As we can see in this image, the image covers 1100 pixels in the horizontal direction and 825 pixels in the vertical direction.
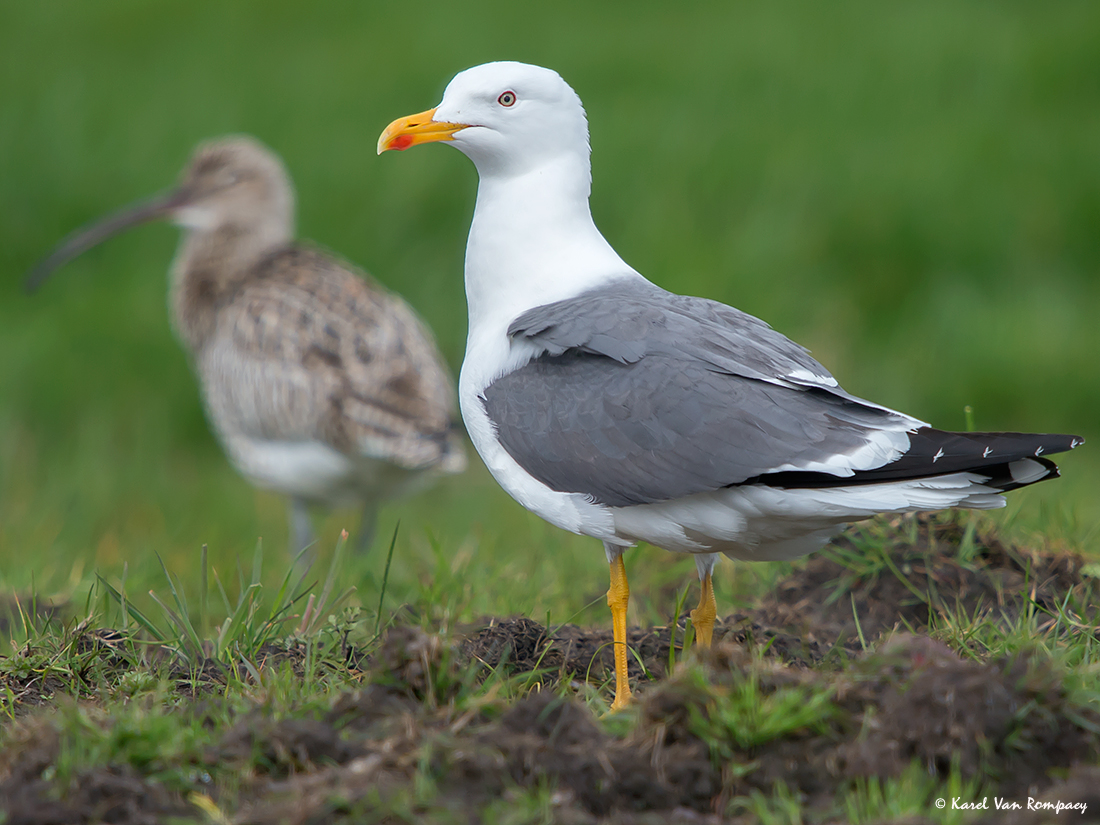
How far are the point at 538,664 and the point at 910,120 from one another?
9306 millimetres

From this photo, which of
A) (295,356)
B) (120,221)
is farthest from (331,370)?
(120,221)

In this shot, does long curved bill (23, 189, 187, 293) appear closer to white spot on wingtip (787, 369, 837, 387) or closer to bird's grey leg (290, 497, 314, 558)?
bird's grey leg (290, 497, 314, 558)

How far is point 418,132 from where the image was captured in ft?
13.4

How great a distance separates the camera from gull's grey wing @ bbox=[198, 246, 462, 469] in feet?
21.7

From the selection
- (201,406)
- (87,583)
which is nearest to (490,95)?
(87,583)

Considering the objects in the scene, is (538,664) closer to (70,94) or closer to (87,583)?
(87,583)

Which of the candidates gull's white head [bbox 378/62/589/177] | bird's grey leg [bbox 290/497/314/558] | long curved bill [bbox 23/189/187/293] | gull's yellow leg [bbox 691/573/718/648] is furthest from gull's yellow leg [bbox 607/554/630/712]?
long curved bill [bbox 23/189/187/293]

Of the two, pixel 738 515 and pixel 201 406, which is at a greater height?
pixel 738 515

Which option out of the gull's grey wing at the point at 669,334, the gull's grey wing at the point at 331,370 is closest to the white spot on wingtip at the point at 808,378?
the gull's grey wing at the point at 669,334

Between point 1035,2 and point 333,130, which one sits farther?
point 1035,2

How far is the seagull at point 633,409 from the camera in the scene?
309 cm

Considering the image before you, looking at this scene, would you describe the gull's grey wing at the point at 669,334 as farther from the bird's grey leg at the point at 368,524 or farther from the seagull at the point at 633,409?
the bird's grey leg at the point at 368,524

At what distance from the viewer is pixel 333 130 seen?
36.8 feet

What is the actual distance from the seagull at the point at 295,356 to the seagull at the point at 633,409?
270cm
